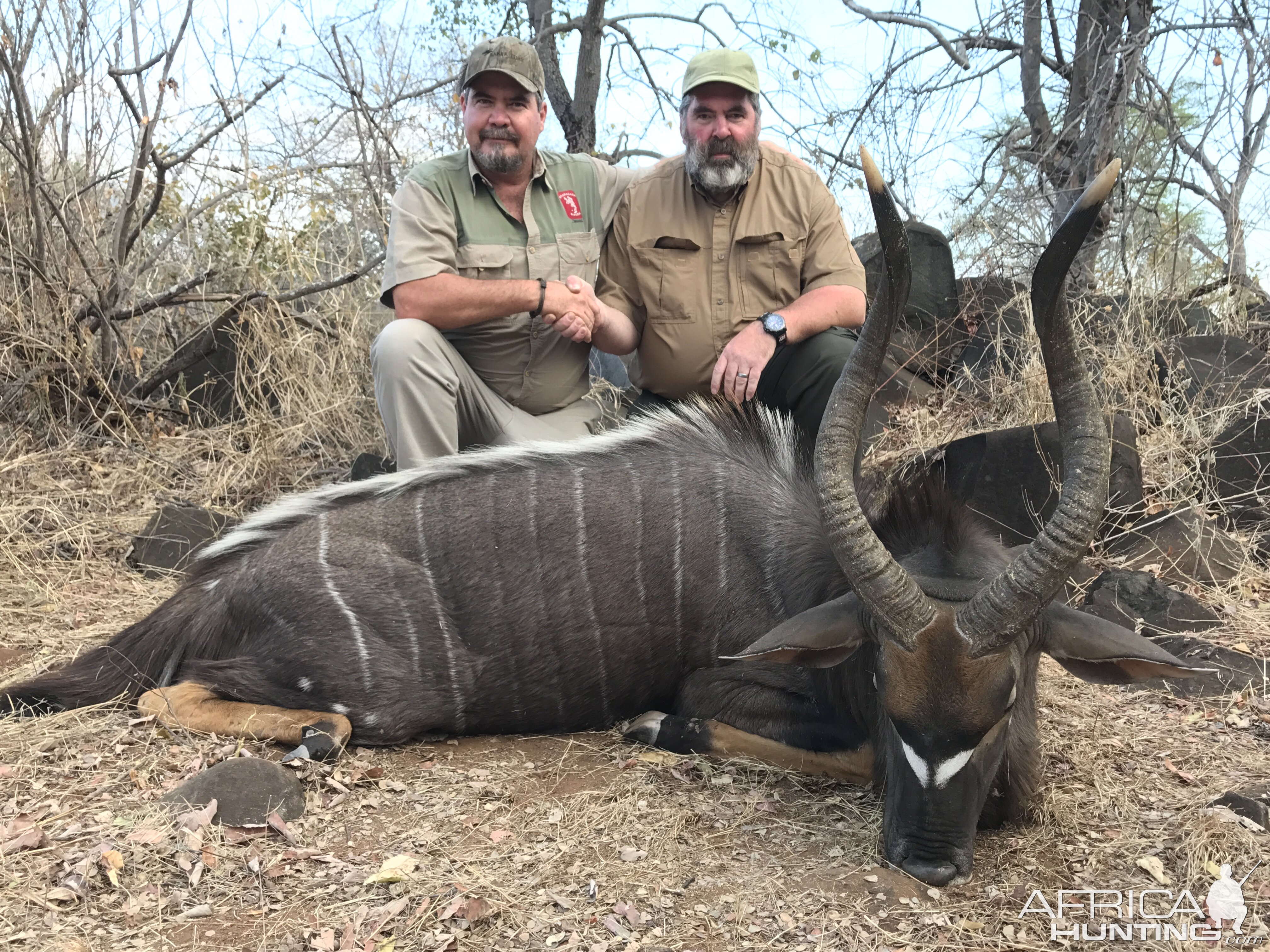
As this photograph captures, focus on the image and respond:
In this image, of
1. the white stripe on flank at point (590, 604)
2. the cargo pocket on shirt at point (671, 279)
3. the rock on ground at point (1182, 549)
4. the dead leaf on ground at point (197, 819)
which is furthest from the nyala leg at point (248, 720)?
the rock on ground at point (1182, 549)

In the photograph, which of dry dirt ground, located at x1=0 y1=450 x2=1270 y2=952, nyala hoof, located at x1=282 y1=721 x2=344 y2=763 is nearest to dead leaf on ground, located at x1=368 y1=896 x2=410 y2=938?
dry dirt ground, located at x1=0 y1=450 x2=1270 y2=952

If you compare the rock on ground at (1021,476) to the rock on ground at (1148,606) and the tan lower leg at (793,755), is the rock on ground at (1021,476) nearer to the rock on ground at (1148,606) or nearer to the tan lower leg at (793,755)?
the rock on ground at (1148,606)

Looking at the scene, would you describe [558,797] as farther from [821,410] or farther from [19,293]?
[19,293]

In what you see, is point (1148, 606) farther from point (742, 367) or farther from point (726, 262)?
point (726, 262)

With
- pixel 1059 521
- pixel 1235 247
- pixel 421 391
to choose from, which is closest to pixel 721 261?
pixel 421 391

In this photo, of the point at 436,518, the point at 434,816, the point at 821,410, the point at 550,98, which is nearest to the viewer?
the point at 434,816

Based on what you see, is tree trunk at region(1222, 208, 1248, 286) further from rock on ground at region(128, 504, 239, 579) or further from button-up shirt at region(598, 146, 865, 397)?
rock on ground at region(128, 504, 239, 579)

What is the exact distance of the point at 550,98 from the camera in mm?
9398

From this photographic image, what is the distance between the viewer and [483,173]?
477 cm

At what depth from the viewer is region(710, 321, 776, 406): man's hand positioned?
409 centimetres

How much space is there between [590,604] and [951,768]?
1.36 metres

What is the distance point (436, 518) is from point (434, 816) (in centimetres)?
104

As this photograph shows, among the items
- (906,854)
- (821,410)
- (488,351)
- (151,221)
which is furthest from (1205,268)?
(151,221)

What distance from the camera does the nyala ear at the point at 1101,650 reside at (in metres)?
2.61
